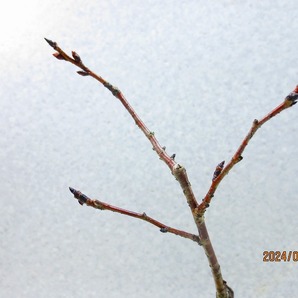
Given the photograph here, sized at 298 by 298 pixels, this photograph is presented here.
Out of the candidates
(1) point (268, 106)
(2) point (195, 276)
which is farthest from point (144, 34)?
(2) point (195, 276)

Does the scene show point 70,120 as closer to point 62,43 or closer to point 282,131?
point 62,43

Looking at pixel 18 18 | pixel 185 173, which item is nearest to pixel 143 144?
pixel 18 18

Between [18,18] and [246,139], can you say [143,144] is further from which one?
[246,139]

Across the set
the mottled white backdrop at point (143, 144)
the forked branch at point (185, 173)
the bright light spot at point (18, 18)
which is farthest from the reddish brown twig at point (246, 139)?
the bright light spot at point (18, 18)

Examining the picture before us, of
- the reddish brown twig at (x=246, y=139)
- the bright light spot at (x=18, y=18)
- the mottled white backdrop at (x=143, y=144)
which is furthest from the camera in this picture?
the bright light spot at (x=18, y=18)

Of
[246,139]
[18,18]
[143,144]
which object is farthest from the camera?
[18,18]

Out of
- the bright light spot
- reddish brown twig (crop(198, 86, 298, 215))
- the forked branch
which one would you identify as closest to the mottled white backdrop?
the bright light spot

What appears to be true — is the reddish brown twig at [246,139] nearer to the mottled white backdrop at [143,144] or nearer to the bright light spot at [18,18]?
the mottled white backdrop at [143,144]

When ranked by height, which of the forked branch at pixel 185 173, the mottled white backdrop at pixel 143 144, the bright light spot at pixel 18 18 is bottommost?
the forked branch at pixel 185 173
